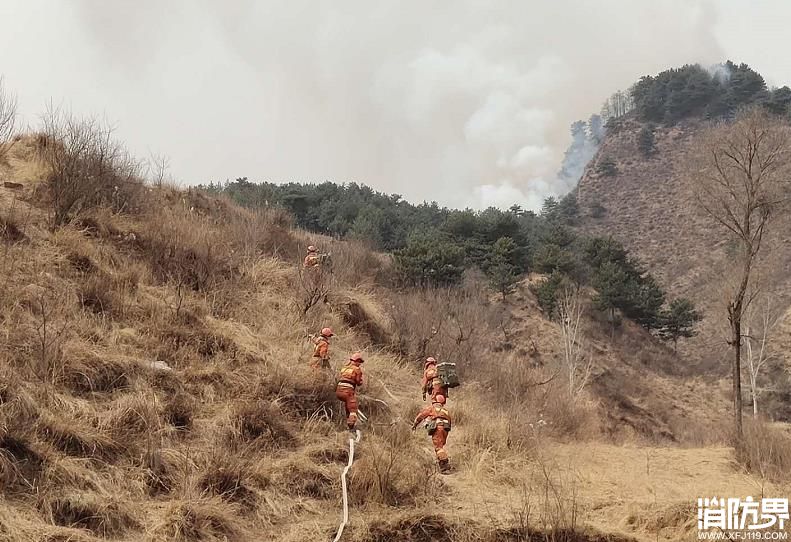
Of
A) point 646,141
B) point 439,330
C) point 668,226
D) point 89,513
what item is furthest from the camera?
point 646,141

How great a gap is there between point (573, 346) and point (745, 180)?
12169mm

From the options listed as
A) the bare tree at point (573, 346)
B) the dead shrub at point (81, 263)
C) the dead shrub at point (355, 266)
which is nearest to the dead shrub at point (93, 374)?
the dead shrub at point (81, 263)

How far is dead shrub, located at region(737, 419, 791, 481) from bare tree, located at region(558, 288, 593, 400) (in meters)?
6.55

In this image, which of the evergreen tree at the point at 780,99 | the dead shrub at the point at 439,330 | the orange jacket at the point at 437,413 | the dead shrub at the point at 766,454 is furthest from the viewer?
the evergreen tree at the point at 780,99

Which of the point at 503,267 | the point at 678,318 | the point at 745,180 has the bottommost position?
the point at 678,318

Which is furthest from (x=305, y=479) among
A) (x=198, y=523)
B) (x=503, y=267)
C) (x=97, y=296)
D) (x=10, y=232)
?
(x=503, y=267)

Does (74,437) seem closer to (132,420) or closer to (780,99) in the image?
(132,420)

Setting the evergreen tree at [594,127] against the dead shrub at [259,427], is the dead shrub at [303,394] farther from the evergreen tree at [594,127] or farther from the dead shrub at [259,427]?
the evergreen tree at [594,127]

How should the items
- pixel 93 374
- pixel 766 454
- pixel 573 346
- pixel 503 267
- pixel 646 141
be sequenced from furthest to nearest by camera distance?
pixel 646 141
pixel 503 267
pixel 573 346
pixel 766 454
pixel 93 374

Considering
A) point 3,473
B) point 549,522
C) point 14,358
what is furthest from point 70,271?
point 549,522

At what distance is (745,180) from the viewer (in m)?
10.4

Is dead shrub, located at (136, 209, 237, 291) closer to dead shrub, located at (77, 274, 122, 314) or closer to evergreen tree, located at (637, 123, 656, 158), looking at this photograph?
dead shrub, located at (77, 274, 122, 314)

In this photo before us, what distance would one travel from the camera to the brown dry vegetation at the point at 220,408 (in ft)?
14.5

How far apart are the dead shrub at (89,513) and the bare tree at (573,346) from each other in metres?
13.7
